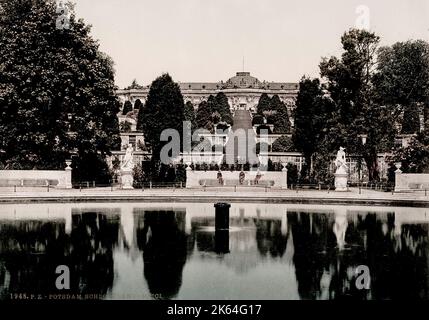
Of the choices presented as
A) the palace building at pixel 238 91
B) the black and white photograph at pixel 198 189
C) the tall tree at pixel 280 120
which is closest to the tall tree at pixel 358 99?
the black and white photograph at pixel 198 189

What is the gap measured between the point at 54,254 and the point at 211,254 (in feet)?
14.8

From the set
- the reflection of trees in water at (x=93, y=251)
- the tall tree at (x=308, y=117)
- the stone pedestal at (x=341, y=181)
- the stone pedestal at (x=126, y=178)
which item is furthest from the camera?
the tall tree at (x=308, y=117)

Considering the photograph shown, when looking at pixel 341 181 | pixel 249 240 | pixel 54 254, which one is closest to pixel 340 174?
pixel 341 181

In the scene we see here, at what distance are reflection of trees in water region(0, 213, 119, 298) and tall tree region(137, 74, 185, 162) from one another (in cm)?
2814

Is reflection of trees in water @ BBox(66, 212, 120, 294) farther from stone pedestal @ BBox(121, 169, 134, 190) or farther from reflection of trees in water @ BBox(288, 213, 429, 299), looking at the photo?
stone pedestal @ BBox(121, 169, 134, 190)

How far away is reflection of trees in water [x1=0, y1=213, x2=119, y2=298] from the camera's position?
14.1 metres

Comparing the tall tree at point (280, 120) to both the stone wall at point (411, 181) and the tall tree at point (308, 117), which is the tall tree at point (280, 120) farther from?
the stone wall at point (411, 181)

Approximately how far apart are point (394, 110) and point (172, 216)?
2939 cm

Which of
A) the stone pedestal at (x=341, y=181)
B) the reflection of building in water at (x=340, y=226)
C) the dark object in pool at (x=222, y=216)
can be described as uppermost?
the stone pedestal at (x=341, y=181)

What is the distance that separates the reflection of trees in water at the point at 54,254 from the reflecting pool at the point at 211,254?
0.03 metres

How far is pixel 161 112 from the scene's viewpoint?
184 ft

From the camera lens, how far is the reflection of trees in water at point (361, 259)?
1380cm

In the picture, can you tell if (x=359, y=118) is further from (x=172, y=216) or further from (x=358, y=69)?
(x=172, y=216)

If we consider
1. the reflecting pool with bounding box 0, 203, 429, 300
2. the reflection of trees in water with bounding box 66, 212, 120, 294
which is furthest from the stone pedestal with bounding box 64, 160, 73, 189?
the reflection of trees in water with bounding box 66, 212, 120, 294
